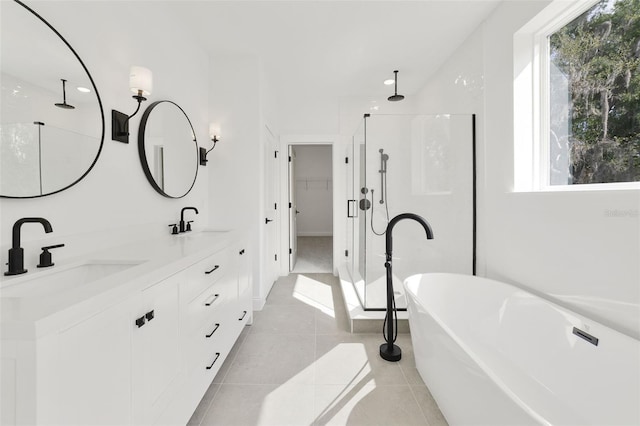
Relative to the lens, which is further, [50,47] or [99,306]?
[50,47]

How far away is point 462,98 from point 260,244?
244 centimetres

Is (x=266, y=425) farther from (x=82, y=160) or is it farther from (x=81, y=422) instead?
(x=82, y=160)

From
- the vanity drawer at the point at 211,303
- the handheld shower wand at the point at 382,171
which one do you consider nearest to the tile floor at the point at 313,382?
the vanity drawer at the point at 211,303

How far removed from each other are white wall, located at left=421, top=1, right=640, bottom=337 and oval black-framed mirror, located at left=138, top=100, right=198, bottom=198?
8.18 feet

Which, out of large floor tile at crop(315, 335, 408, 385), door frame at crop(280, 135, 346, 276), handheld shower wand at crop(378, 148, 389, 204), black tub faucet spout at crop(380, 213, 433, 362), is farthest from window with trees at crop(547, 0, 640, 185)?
door frame at crop(280, 135, 346, 276)

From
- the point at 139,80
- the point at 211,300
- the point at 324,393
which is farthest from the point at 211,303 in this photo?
the point at 139,80

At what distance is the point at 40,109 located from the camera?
1.12m

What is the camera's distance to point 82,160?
133 cm

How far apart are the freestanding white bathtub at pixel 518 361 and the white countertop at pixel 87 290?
1258mm

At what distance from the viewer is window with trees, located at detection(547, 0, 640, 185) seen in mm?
1380

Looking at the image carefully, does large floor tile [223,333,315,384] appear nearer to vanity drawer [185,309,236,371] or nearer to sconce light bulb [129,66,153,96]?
vanity drawer [185,309,236,371]

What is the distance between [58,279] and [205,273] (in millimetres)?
600

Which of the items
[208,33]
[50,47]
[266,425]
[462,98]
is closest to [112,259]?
[50,47]

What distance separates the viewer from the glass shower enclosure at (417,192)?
254 cm
